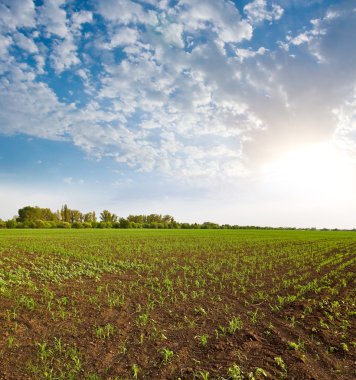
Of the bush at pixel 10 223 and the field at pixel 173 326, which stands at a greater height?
the bush at pixel 10 223

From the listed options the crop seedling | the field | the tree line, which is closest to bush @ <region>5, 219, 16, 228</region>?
the tree line

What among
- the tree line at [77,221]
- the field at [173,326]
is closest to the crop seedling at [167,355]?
the field at [173,326]

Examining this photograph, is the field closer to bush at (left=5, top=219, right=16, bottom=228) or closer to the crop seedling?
the crop seedling

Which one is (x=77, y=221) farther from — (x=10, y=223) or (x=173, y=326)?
(x=173, y=326)

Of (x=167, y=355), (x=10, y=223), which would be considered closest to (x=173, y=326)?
(x=167, y=355)

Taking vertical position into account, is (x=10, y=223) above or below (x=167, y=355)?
above

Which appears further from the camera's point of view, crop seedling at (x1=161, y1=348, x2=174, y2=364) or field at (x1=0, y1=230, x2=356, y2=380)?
crop seedling at (x1=161, y1=348, x2=174, y2=364)

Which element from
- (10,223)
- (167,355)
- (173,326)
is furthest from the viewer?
(10,223)

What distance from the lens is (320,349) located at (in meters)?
7.48

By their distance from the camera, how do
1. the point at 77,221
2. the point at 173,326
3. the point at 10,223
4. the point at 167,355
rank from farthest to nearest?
1. the point at 77,221
2. the point at 10,223
3. the point at 173,326
4. the point at 167,355

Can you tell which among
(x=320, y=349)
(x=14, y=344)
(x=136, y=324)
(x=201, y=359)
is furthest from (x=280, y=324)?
(x=14, y=344)

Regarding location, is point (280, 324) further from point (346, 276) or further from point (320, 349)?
point (346, 276)

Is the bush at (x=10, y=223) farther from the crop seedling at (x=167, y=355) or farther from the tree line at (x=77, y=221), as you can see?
the crop seedling at (x=167, y=355)

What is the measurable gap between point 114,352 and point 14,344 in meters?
2.62
